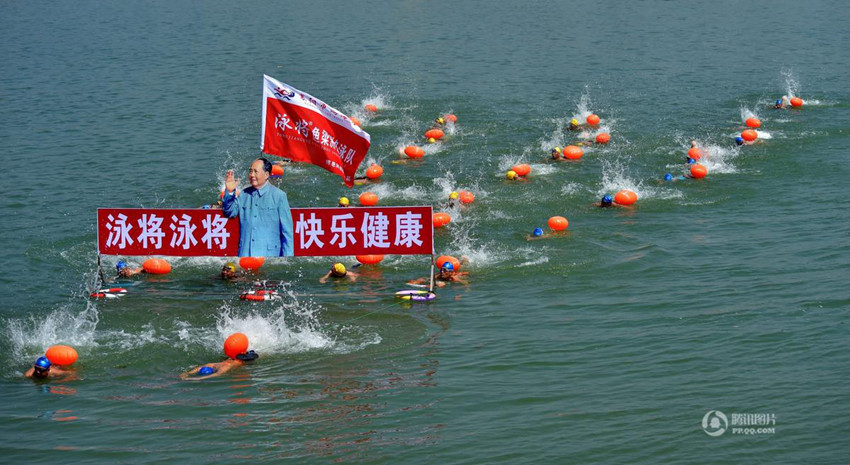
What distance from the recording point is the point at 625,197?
85.1ft

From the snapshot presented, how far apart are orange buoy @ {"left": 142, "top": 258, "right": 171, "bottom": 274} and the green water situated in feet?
0.99

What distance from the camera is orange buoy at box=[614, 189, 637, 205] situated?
1022 inches

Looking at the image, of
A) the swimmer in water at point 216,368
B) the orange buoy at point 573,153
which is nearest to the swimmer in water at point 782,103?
the orange buoy at point 573,153

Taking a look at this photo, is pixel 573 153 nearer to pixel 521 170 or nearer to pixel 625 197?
pixel 521 170

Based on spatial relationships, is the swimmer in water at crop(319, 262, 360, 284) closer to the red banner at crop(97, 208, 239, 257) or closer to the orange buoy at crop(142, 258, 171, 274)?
the red banner at crop(97, 208, 239, 257)

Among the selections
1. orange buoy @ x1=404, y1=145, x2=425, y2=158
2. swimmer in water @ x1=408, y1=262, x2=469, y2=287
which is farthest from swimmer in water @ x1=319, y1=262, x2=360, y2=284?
orange buoy @ x1=404, y1=145, x2=425, y2=158

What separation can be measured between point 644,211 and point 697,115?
10.8 m

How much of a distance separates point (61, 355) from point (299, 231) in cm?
485

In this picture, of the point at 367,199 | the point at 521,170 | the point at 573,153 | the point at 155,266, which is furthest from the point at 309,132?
the point at 573,153

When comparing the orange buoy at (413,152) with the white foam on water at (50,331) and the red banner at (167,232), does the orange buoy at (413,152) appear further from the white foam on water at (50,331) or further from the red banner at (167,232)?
the white foam on water at (50,331)

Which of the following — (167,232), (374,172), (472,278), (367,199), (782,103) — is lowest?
(472,278)

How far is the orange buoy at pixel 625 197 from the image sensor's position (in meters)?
26.0

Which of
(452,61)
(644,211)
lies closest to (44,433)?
(644,211)

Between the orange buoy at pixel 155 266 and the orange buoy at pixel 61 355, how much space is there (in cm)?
491
